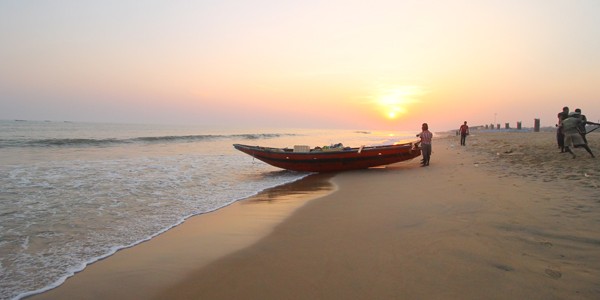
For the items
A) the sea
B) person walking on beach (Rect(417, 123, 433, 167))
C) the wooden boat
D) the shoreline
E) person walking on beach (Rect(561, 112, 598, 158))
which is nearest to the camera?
the shoreline

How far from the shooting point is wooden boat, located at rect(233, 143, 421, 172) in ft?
42.2

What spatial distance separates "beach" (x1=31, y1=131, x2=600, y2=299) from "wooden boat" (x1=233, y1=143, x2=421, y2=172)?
628cm

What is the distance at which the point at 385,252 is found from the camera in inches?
144

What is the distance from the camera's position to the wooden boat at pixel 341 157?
42.2 feet

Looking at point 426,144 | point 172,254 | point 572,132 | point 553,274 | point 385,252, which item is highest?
point 572,132

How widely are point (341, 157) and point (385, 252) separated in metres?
9.29

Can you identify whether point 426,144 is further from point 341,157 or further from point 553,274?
point 553,274

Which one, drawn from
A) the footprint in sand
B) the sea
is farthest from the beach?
the sea

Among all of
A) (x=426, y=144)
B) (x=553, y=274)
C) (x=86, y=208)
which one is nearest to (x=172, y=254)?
(x=86, y=208)

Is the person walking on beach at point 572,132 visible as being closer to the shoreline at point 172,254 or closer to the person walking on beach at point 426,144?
the person walking on beach at point 426,144

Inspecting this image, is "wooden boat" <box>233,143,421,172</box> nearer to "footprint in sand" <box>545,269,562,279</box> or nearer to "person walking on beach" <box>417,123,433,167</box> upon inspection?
"person walking on beach" <box>417,123,433,167</box>

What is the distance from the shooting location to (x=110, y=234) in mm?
5148

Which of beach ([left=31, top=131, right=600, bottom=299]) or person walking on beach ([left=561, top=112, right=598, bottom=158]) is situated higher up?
person walking on beach ([left=561, top=112, right=598, bottom=158])

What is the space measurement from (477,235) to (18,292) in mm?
5197
